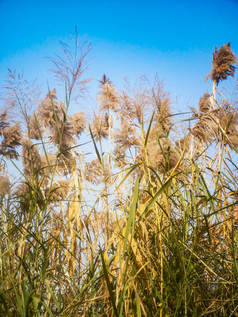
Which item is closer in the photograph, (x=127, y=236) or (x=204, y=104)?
(x=127, y=236)

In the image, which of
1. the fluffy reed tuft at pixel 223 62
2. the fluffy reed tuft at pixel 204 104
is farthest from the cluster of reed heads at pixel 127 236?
the fluffy reed tuft at pixel 223 62

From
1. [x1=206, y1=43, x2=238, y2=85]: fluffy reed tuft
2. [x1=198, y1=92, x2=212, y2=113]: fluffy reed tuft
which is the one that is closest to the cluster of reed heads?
[x1=198, y1=92, x2=212, y2=113]: fluffy reed tuft

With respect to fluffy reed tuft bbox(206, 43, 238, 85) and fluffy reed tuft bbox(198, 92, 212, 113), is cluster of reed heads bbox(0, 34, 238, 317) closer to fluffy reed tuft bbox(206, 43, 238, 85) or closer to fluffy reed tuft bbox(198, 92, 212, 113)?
fluffy reed tuft bbox(198, 92, 212, 113)

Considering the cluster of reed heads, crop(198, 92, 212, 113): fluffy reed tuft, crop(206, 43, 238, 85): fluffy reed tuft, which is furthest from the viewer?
crop(206, 43, 238, 85): fluffy reed tuft

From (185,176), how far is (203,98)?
261 cm

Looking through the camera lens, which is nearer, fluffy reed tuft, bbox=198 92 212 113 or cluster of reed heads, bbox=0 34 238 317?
cluster of reed heads, bbox=0 34 238 317

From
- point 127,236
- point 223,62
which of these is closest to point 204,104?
point 223,62

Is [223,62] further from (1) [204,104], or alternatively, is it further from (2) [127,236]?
(2) [127,236]

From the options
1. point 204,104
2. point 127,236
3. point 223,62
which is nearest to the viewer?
point 127,236

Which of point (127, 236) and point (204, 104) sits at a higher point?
point (204, 104)

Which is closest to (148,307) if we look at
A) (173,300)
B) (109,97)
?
(173,300)

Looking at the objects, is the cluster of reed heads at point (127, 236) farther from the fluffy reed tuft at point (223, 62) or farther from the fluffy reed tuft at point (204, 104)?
the fluffy reed tuft at point (223, 62)

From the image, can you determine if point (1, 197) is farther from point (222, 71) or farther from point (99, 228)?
point (222, 71)

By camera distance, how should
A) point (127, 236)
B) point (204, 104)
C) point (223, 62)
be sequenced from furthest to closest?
point (223, 62), point (204, 104), point (127, 236)
